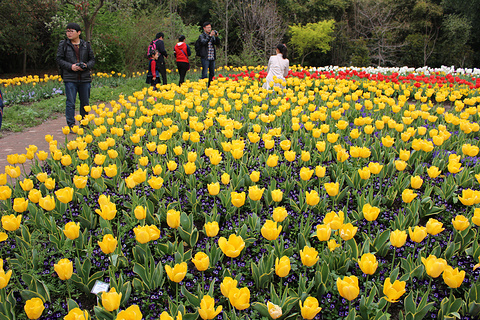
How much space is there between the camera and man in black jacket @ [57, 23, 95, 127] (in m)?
5.54

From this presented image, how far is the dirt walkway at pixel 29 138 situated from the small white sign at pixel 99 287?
133 inches

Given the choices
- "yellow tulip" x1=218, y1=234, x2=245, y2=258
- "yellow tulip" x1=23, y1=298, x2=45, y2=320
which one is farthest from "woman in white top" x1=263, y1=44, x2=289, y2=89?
"yellow tulip" x1=23, y1=298, x2=45, y2=320

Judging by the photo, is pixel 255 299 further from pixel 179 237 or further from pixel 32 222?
pixel 32 222

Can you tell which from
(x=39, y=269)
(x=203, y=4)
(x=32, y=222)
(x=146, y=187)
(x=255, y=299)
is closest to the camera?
(x=255, y=299)

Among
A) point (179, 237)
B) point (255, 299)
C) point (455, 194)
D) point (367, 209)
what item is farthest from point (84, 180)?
point (455, 194)

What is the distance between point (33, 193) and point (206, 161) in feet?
5.72

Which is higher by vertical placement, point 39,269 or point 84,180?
point 84,180

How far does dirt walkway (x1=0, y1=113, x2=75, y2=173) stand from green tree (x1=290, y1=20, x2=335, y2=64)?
2034cm

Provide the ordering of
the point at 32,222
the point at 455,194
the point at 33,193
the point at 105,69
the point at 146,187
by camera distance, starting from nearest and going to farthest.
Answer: the point at 33,193 → the point at 32,222 → the point at 455,194 → the point at 146,187 → the point at 105,69

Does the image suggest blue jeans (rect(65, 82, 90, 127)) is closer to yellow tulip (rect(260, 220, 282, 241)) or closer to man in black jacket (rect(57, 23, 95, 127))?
man in black jacket (rect(57, 23, 95, 127))

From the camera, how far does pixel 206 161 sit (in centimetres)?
385

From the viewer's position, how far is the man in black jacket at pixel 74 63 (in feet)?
18.2

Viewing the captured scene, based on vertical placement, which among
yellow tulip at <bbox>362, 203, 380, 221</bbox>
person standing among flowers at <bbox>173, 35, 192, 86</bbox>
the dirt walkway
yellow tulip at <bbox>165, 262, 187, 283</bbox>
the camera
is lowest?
the dirt walkway

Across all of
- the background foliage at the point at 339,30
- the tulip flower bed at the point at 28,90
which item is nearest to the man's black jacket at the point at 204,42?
the tulip flower bed at the point at 28,90
